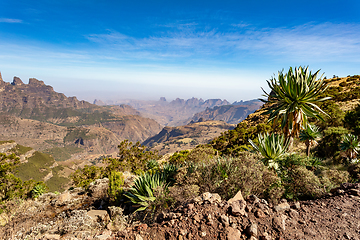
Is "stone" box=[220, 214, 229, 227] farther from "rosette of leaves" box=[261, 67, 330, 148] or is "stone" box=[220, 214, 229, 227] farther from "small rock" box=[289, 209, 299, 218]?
"rosette of leaves" box=[261, 67, 330, 148]

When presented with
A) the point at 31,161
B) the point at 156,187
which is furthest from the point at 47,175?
the point at 156,187

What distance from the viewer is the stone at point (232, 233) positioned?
338 cm

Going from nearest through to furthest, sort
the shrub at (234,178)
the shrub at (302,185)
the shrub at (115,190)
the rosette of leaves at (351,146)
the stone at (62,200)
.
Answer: the shrub at (302,185), the shrub at (234,178), the shrub at (115,190), the stone at (62,200), the rosette of leaves at (351,146)

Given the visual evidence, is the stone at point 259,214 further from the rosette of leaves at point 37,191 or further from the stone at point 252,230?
the rosette of leaves at point 37,191

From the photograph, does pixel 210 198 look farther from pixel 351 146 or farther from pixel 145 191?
pixel 351 146

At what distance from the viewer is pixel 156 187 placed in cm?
634

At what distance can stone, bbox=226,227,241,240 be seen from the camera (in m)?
3.38

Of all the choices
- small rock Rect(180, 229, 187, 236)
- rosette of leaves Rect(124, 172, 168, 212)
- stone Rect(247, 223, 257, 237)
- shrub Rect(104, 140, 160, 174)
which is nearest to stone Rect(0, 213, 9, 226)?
rosette of leaves Rect(124, 172, 168, 212)

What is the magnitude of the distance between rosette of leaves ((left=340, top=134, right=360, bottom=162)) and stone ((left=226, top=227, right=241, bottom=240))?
11818mm

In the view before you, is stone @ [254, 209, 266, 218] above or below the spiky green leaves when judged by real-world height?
below

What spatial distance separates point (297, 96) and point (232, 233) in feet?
22.4

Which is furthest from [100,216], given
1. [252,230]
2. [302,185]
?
[302,185]

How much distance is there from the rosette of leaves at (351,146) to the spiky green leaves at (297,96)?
5309 mm

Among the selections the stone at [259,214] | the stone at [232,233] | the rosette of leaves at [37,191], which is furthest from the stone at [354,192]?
the rosette of leaves at [37,191]
